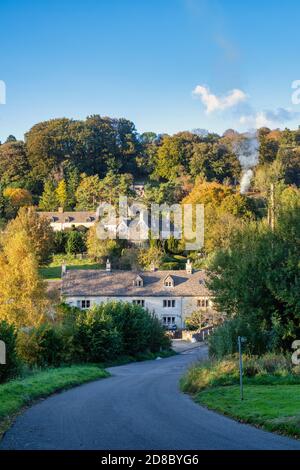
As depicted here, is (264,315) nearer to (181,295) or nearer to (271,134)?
(181,295)

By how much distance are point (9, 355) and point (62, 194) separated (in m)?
86.8

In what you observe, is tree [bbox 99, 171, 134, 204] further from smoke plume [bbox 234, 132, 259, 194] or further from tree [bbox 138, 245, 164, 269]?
tree [bbox 138, 245, 164, 269]

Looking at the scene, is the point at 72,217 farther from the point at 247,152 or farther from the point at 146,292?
the point at 247,152

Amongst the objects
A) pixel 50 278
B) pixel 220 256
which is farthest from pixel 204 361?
pixel 50 278

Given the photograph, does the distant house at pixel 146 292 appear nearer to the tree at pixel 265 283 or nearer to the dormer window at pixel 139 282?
the dormer window at pixel 139 282

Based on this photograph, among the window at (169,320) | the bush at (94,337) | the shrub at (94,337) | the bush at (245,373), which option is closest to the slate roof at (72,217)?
the window at (169,320)

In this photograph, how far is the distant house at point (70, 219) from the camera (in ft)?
Result: 339

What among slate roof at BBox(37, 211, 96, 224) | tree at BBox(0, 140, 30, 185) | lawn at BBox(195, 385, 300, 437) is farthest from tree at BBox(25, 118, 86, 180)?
lawn at BBox(195, 385, 300, 437)

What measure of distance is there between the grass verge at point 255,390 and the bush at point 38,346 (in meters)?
13.7

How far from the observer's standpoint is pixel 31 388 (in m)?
24.1

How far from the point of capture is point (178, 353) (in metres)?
54.3

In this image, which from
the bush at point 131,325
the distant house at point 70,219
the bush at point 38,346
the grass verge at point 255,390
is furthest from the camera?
the distant house at point 70,219

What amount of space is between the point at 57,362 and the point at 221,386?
19205 millimetres

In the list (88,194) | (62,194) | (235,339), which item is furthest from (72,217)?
(235,339)
